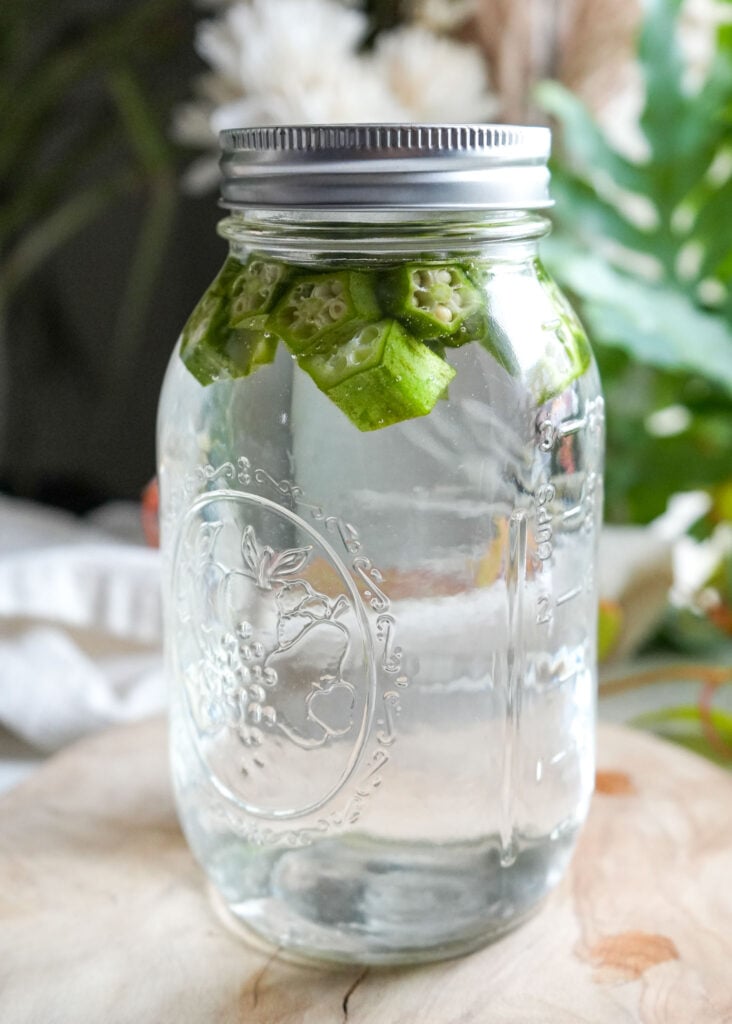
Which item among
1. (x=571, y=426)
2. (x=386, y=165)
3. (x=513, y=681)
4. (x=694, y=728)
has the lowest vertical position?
(x=694, y=728)

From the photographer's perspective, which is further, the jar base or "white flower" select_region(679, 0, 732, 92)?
"white flower" select_region(679, 0, 732, 92)

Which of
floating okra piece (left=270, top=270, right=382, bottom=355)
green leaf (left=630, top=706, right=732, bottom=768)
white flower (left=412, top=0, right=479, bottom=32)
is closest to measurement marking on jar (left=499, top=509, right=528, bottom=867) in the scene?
floating okra piece (left=270, top=270, right=382, bottom=355)

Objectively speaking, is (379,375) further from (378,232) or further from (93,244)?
(93,244)

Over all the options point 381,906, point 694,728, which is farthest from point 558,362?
point 694,728

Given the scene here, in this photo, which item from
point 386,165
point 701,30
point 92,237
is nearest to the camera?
point 386,165

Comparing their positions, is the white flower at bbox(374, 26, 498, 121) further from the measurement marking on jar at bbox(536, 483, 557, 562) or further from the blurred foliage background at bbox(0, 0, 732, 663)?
the measurement marking on jar at bbox(536, 483, 557, 562)

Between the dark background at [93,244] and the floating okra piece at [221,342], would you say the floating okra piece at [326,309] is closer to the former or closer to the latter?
the floating okra piece at [221,342]

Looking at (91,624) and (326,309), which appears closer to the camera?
(326,309)

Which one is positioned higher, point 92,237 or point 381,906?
point 92,237

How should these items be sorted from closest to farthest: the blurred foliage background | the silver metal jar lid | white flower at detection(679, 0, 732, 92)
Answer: the silver metal jar lid < the blurred foliage background < white flower at detection(679, 0, 732, 92)
